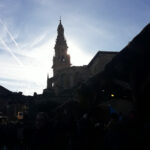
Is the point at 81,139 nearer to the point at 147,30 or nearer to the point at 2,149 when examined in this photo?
the point at 2,149

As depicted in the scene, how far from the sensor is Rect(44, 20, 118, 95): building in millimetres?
22719

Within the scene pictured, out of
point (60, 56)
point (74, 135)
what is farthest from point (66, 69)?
point (74, 135)

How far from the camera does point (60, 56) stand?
48.4m

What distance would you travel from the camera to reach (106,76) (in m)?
4.34

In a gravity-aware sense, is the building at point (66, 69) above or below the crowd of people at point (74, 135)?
above

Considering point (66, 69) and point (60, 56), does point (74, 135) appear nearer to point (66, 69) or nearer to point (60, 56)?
point (66, 69)

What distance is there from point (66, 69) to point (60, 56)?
10.3m

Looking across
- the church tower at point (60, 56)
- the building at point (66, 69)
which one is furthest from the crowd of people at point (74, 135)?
the church tower at point (60, 56)

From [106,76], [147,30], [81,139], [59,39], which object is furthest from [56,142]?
[59,39]

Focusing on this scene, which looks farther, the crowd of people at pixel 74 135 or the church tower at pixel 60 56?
the church tower at pixel 60 56

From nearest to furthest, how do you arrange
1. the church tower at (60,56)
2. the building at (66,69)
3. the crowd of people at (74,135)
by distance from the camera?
the crowd of people at (74,135) < the building at (66,69) < the church tower at (60,56)

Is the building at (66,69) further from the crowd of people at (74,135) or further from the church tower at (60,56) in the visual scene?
the crowd of people at (74,135)

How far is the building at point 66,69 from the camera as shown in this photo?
22.7m

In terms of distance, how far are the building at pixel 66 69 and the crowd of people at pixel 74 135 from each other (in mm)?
7261
